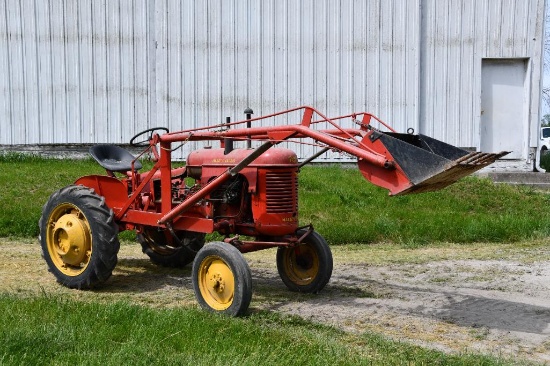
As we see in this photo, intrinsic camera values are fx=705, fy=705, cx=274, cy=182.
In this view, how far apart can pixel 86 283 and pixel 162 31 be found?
9.26 metres

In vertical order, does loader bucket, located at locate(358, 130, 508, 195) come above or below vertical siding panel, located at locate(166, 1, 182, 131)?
below

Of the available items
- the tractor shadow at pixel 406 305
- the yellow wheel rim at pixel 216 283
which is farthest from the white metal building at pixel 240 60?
the yellow wheel rim at pixel 216 283

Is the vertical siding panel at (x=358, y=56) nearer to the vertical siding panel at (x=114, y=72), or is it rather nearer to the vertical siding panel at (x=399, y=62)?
the vertical siding panel at (x=399, y=62)

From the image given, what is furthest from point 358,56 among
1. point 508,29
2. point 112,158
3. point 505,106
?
point 112,158

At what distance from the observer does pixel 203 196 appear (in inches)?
252

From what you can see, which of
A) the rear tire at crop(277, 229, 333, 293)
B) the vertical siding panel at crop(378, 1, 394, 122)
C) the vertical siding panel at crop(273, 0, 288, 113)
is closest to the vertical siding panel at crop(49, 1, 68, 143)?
the vertical siding panel at crop(273, 0, 288, 113)

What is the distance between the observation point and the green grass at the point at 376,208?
10.3m

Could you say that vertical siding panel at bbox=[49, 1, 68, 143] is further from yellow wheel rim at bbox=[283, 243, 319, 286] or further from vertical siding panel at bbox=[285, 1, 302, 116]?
yellow wheel rim at bbox=[283, 243, 319, 286]

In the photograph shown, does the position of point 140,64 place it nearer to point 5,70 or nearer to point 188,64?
point 188,64

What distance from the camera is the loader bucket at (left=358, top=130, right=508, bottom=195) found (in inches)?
200

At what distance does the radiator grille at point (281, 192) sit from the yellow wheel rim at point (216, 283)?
0.72m

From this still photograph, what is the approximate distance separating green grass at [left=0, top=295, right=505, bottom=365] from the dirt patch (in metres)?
0.41

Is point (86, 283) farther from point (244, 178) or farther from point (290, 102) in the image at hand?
point (290, 102)

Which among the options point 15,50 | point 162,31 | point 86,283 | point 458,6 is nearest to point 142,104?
point 162,31
